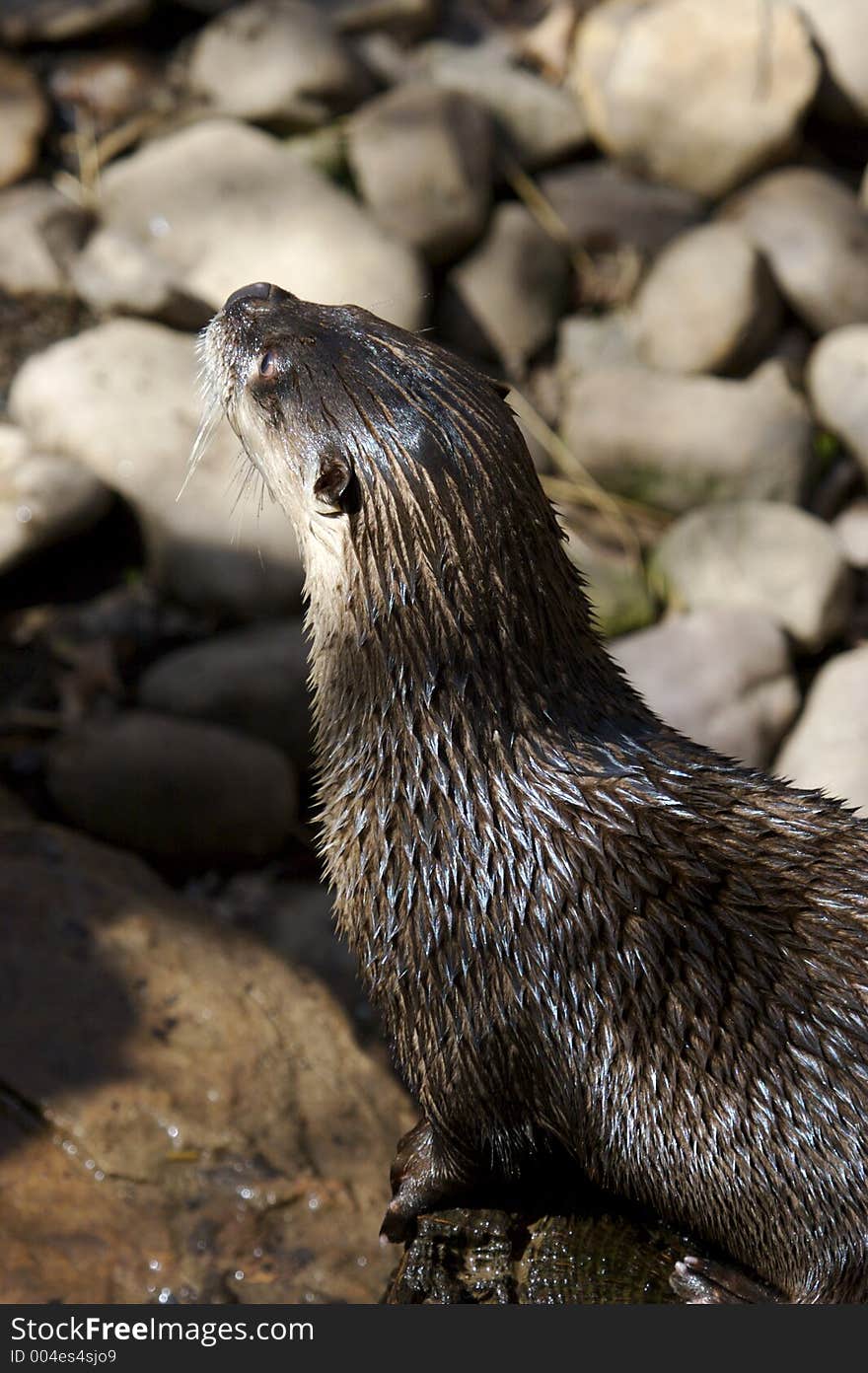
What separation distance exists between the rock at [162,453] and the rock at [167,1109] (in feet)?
4.97

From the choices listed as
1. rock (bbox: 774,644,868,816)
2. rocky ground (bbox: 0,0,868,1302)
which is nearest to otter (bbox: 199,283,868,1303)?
rocky ground (bbox: 0,0,868,1302)

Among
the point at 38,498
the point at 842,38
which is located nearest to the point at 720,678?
the point at 38,498

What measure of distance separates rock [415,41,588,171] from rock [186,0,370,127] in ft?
1.58

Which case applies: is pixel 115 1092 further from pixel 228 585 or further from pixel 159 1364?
pixel 228 585

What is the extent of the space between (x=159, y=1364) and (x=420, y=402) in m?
1.37

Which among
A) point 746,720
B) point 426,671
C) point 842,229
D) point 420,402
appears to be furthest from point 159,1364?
point 842,229

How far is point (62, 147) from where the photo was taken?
5789 mm

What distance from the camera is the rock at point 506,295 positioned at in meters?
5.69

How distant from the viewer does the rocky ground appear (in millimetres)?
2906

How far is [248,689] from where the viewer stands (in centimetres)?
437

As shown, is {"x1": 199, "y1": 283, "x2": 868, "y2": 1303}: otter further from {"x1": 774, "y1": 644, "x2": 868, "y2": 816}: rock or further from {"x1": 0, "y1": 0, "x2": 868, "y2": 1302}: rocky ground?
{"x1": 774, "y1": 644, "x2": 868, "y2": 816}: rock

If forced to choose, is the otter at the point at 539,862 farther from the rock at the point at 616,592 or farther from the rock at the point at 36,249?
the rock at the point at 36,249

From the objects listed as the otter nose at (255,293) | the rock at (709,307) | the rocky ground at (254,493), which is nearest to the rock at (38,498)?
the rocky ground at (254,493)

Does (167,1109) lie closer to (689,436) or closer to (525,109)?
(689,436)
